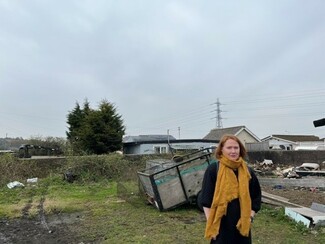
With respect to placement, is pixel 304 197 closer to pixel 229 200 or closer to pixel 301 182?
pixel 301 182

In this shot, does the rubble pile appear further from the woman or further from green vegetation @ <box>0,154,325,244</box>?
the woman

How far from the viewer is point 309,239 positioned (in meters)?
5.87

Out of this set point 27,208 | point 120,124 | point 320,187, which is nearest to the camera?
point 27,208

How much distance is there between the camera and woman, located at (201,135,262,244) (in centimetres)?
318

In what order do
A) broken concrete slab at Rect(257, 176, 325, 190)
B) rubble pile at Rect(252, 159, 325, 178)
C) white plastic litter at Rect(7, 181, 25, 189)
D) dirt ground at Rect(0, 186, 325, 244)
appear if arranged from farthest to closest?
rubble pile at Rect(252, 159, 325, 178) < white plastic litter at Rect(7, 181, 25, 189) < broken concrete slab at Rect(257, 176, 325, 190) < dirt ground at Rect(0, 186, 325, 244)

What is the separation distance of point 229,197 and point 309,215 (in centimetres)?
448

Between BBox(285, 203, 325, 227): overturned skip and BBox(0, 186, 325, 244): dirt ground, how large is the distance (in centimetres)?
147

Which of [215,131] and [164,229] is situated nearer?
[164,229]

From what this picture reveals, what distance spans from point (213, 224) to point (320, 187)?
33.4ft

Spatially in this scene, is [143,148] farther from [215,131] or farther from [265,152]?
[215,131]

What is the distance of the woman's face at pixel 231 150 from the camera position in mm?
3297

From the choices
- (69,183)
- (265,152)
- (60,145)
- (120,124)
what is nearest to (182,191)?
(69,183)

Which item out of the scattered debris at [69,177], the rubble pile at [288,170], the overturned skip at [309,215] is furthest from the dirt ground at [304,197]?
the scattered debris at [69,177]

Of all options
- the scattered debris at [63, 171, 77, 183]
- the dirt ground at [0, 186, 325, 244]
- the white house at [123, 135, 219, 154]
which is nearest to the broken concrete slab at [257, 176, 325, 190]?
the dirt ground at [0, 186, 325, 244]
